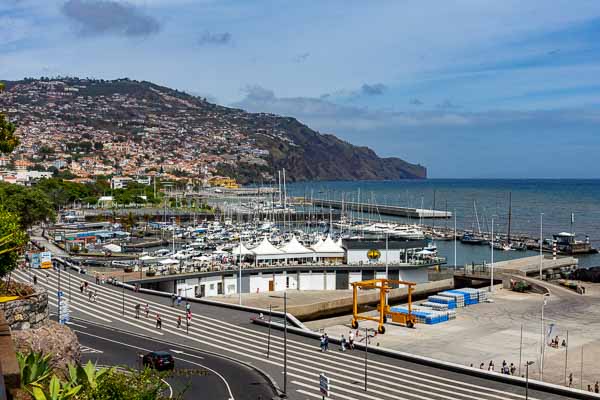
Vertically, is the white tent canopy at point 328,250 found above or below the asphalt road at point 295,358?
above

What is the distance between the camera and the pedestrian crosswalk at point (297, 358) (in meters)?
19.6

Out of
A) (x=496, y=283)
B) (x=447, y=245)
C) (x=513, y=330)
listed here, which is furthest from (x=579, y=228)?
(x=513, y=330)

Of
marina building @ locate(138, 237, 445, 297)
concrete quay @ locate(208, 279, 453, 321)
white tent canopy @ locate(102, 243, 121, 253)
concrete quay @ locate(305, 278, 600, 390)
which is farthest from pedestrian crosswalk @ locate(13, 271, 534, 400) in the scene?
white tent canopy @ locate(102, 243, 121, 253)

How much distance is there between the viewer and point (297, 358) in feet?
75.5

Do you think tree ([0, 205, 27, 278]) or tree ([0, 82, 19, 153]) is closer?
tree ([0, 205, 27, 278])

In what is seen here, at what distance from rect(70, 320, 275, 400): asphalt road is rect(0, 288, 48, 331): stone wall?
12.8ft

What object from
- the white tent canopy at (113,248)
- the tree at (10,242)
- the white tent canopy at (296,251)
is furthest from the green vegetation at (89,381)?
the white tent canopy at (113,248)

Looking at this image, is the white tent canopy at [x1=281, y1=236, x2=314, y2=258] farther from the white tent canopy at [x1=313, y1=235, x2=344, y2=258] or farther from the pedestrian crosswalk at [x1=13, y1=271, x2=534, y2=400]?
the pedestrian crosswalk at [x1=13, y1=271, x2=534, y2=400]

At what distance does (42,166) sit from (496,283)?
15397cm

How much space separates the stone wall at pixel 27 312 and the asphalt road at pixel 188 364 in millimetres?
3911

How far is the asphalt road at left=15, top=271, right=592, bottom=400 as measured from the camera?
64.5ft

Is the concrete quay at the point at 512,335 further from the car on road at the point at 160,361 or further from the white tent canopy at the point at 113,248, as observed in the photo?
the white tent canopy at the point at 113,248

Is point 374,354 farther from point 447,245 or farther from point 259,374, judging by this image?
point 447,245

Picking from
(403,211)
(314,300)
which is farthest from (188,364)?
(403,211)
